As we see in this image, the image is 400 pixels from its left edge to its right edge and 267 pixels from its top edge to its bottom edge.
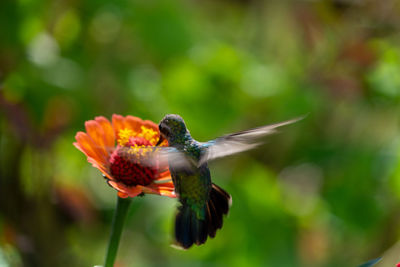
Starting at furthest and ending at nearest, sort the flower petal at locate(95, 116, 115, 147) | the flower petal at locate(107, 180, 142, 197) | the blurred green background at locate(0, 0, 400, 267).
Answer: the blurred green background at locate(0, 0, 400, 267) < the flower petal at locate(95, 116, 115, 147) < the flower petal at locate(107, 180, 142, 197)

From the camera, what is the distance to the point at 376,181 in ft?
5.35

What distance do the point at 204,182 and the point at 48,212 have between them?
876mm

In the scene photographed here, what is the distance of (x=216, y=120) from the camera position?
174cm

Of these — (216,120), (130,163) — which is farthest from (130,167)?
(216,120)

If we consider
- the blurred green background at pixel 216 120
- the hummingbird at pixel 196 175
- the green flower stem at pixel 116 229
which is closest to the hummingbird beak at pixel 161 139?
the hummingbird at pixel 196 175

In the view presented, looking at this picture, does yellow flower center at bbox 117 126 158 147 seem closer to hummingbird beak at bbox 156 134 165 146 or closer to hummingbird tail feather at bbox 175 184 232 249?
hummingbird beak at bbox 156 134 165 146

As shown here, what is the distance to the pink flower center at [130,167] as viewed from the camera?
0.79m

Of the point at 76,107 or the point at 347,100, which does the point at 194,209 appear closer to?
the point at 76,107

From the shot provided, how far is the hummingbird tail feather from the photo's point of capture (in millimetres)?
792

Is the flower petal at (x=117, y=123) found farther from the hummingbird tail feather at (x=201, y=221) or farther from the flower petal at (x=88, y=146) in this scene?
the hummingbird tail feather at (x=201, y=221)

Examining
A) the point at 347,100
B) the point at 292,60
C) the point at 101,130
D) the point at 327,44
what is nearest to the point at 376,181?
the point at 347,100

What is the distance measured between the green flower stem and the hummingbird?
80mm

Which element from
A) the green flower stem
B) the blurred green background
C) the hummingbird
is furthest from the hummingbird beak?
the blurred green background

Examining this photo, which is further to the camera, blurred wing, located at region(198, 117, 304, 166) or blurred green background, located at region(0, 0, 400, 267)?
blurred green background, located at region(0, 0, 400, 267)
